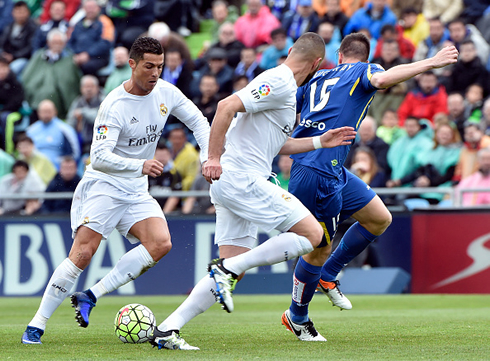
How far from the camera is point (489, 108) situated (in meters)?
13.5

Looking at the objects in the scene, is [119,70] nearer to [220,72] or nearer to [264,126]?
[220,72]

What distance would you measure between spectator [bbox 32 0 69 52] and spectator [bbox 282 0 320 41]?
4916 millimetres

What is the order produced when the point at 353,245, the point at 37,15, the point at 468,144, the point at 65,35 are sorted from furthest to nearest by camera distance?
the point at 37,15 < the point at 65,35 < the point at 468,144 < the point at 353,245

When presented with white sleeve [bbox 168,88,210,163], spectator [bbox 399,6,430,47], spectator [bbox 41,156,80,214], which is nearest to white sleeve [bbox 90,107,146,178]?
white sleeve [bbox 168,88,210,163]

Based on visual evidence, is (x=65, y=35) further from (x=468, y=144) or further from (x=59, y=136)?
(x=468, y=144)

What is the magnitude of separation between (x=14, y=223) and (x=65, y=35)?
585cm

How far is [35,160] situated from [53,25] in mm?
4494

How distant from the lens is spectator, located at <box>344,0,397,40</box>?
15906 millimetres

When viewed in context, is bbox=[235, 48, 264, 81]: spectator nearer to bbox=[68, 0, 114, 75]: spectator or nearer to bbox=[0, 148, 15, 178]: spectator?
bbox=[68, 0, 114, 75]: spectator

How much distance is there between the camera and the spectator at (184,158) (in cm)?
1413

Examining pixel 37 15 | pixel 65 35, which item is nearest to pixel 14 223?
pixel 65 35

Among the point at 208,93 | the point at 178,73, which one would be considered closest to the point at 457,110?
the point at 208,93

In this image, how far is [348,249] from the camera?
7930 millimetres

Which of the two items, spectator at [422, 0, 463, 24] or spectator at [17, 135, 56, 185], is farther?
spectator at [422, 0, 463, 24]
